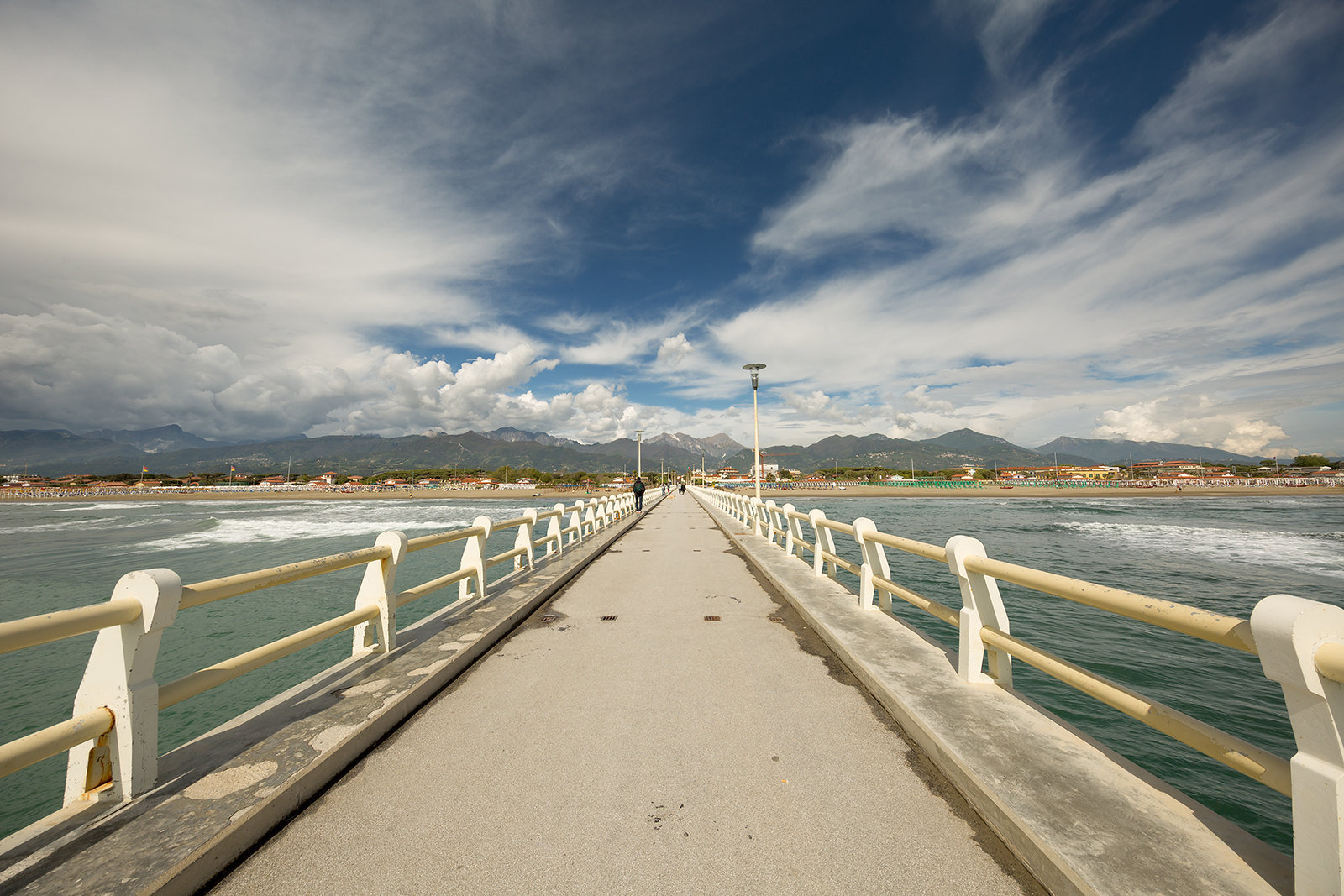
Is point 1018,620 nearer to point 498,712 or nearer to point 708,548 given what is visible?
point 708,548

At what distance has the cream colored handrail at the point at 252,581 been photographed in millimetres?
3049

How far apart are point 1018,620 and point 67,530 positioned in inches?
2136

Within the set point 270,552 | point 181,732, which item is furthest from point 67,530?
point 181,732

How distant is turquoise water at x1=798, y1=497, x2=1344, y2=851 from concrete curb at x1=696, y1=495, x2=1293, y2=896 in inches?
77.9

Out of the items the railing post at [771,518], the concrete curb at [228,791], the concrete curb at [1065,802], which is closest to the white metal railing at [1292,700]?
the concrete curb at [1065,802]

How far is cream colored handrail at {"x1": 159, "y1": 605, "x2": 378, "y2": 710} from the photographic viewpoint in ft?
9.53

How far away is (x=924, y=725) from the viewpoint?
11.6 ft

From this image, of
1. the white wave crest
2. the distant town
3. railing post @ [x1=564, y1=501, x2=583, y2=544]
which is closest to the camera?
railing post @ [x1=564, y1=501, x2=583, y2=544]

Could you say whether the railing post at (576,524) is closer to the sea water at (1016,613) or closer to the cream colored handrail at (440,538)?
the sea water at (1016,613)

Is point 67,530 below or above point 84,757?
below

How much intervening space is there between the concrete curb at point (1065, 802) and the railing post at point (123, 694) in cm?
434

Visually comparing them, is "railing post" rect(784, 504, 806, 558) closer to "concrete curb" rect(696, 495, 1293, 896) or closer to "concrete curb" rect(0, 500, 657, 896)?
"concrete curb" rect(696, 495, 1293, 896)

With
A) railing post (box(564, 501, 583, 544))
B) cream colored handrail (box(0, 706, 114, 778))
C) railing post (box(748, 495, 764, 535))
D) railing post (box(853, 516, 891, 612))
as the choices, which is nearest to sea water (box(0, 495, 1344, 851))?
railing post (box(853, 516, 891, 612))

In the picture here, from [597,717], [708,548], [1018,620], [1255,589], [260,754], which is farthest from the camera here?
[708,548]
